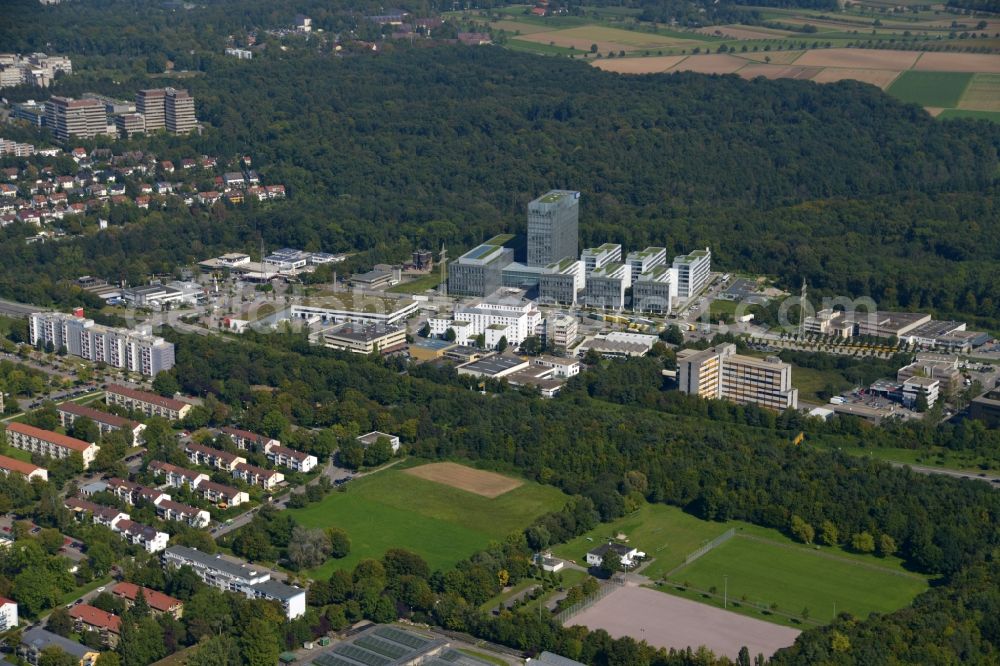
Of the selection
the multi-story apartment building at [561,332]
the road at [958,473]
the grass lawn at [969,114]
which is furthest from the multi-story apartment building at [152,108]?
the road at [958,473]

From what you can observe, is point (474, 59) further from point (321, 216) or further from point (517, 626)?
point (517, 626)

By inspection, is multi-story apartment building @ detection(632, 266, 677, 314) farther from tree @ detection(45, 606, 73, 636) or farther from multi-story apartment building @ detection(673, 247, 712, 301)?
tree @ detection(45, 606, 73, 636)

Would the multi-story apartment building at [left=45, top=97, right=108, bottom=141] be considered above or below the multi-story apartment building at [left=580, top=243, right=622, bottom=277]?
above

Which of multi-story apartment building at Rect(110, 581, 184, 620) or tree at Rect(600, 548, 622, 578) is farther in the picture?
tree at Rect(600, 548, 622, 578)

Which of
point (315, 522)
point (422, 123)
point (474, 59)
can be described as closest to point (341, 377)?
point (315, 522)

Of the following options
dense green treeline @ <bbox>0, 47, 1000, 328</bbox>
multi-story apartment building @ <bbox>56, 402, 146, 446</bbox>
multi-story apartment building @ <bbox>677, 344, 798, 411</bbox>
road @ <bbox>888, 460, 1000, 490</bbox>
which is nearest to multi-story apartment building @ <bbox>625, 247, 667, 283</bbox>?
dense green treeline @ <bbox>0, 47, 1000, 328</bbox>

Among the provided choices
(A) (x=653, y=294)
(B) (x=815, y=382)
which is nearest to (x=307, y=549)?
(B) (x=815, y=382)

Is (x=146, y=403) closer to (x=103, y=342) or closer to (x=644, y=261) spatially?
(x=103, y=342)
